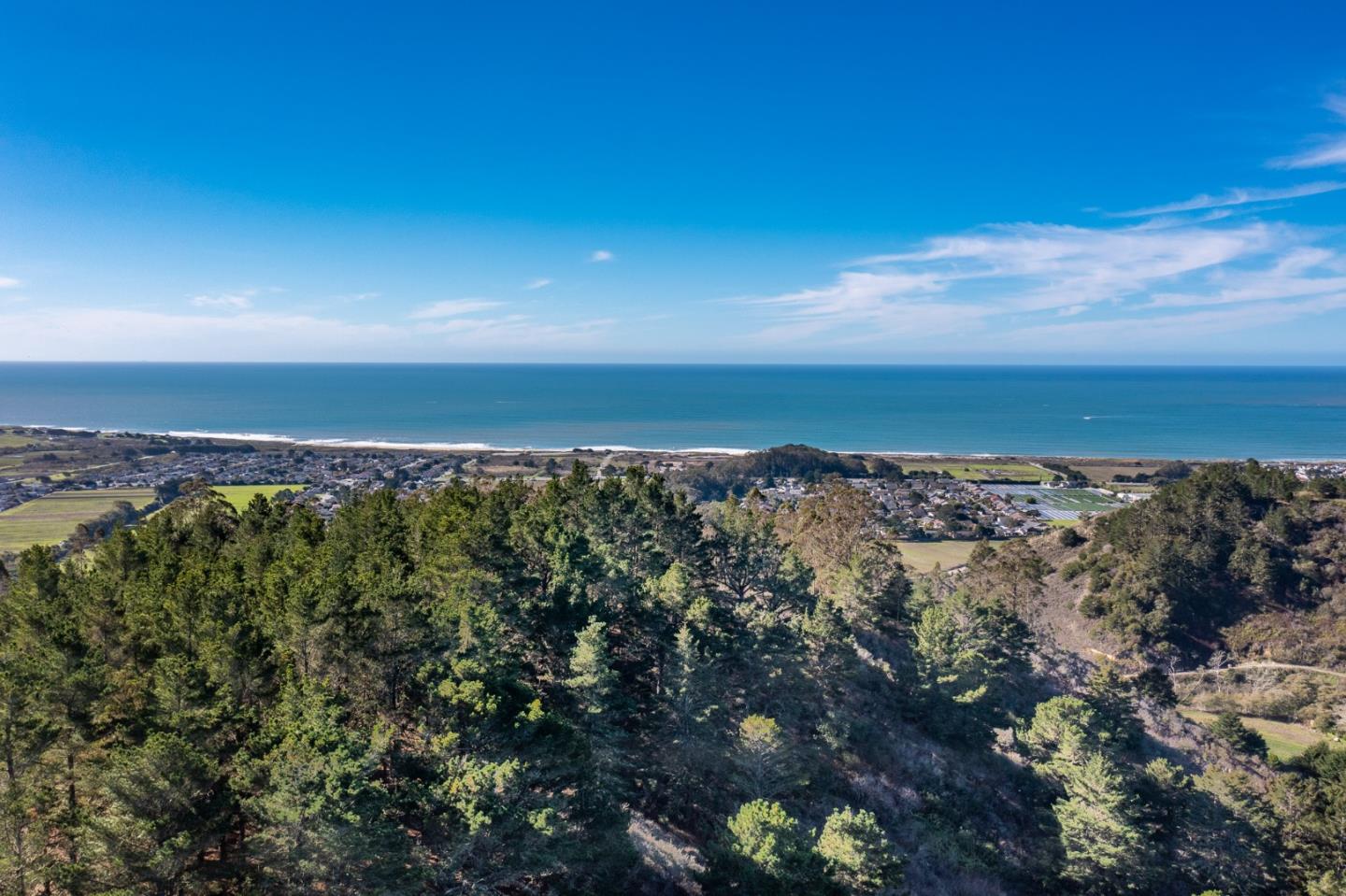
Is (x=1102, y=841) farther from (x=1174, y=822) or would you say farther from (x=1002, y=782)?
(x=1002, y=782)

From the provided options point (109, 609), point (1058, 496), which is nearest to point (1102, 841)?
point (109, 609)

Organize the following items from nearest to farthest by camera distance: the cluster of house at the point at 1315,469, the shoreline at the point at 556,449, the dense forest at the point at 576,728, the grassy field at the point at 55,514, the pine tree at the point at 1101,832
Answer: the dense forest at the point at 576,728
the pine tree at the point at 1101,832
the grassy field at the point at 55,514
the cluster of house at the point at 1315,469
the shoreline at the point at 556,449

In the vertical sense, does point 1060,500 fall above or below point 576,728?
below

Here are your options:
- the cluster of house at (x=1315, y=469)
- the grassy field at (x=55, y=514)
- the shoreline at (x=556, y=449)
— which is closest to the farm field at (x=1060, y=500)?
the shoreline at (x=556, y=449)

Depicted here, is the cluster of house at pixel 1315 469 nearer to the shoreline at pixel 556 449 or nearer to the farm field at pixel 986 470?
the shoreline at pixel 556 449

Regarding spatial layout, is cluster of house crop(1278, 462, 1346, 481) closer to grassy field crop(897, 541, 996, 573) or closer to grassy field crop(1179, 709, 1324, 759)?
grassy field crop(897, 541, 996, 573)

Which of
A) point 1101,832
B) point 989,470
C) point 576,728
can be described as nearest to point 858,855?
point 576,728

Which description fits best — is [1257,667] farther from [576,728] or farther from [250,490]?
A: [250,490]
